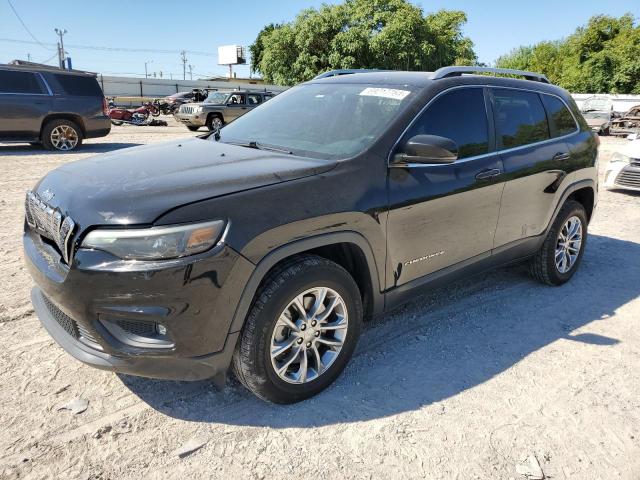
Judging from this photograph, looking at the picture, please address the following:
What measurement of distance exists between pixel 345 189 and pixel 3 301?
287 centimetres

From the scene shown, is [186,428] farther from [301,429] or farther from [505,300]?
[505,300]

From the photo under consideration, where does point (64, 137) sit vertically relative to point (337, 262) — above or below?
below

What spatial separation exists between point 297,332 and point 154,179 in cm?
108

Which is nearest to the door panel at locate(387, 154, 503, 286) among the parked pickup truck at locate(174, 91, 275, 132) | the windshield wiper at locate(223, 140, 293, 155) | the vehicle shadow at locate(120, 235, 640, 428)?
the vehicle shadow at locate(120, 235, 640, 428)

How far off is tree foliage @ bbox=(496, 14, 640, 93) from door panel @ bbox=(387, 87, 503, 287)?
44225 millimetres

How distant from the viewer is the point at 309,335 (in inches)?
110

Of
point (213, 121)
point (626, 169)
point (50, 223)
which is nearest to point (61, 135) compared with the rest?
point (213, 121)

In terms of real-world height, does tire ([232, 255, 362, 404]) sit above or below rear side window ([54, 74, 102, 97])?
below

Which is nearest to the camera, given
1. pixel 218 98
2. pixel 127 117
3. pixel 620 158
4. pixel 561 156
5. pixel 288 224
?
pixel 288 224

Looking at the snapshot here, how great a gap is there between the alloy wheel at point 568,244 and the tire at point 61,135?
11.2 m

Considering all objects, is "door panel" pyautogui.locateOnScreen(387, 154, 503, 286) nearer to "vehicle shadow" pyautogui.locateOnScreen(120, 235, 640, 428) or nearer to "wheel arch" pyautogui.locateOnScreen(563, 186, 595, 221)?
"vehicle shadow" pyautogui.locateOnScreen(120, 235, 640, 428)

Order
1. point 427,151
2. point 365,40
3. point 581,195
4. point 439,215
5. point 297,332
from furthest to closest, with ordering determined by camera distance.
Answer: point 365,40 → point 581,195 → point 439,215 → point 427,151 → point 297,332

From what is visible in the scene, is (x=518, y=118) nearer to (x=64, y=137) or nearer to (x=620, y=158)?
(x=620, y=158)

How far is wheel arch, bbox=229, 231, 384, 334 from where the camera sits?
8.09 ft
